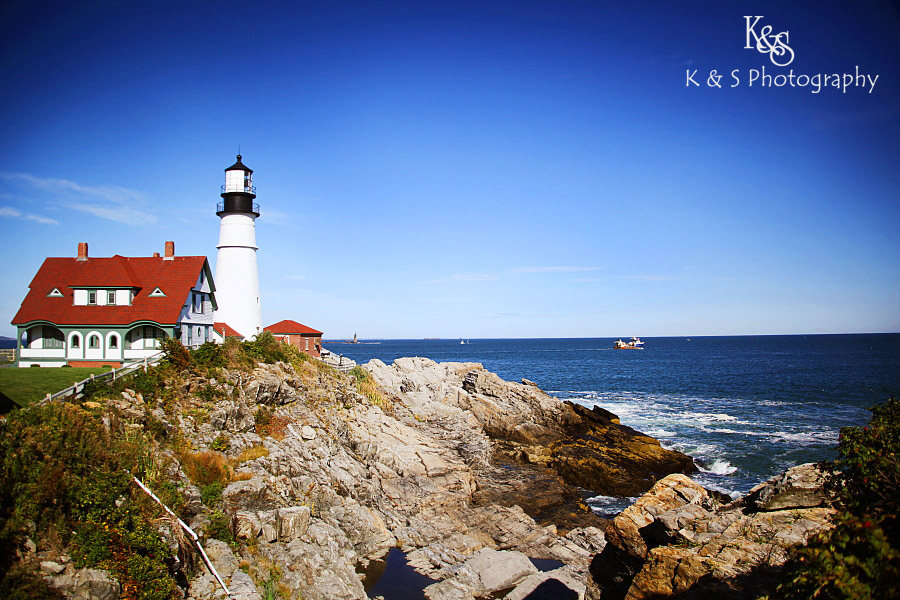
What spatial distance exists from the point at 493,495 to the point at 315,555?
11217 millimetres

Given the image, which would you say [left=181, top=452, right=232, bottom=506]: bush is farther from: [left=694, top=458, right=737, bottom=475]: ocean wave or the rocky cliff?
[left=694, top=458, right=737, bottom=475]: ocean wave

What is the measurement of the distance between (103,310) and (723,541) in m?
30.1

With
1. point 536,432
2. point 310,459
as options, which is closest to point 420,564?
point 310,459

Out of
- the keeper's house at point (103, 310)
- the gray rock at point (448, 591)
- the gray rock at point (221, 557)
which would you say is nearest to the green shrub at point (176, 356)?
the keeper's house at point (103, 310)

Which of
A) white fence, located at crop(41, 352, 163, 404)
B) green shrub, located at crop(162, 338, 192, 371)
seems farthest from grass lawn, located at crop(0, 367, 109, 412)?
green shrub, located at crop(162, 338, 192, 371)

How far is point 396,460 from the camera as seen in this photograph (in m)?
23.6

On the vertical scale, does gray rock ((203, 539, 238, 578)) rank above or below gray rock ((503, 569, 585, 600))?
above

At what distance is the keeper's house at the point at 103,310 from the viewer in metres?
26.0

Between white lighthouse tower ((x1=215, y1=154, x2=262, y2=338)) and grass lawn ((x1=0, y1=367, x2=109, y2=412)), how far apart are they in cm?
1218

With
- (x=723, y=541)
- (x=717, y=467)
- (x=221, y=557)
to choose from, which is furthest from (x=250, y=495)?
(x=717, y=467)

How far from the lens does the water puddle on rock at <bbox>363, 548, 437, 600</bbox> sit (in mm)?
14609

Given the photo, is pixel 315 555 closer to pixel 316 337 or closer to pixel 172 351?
pixel 172 351

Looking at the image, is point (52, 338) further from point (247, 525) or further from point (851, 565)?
point (851, 565)

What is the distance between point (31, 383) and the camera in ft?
60.4
